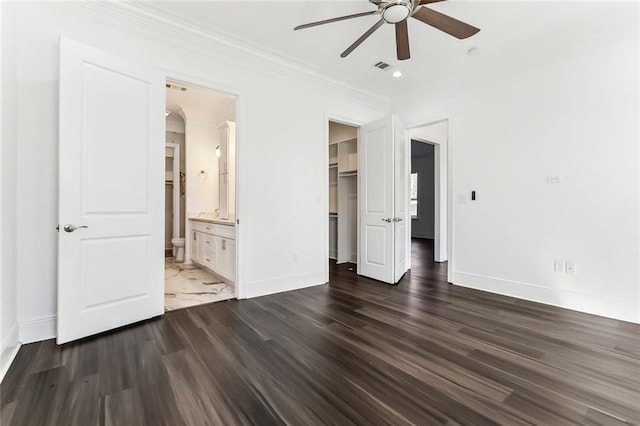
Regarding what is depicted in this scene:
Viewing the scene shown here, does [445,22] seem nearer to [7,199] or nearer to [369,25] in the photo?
[369,25]

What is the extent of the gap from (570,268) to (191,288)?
4342mm

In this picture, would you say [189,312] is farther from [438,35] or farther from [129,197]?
[438,35]

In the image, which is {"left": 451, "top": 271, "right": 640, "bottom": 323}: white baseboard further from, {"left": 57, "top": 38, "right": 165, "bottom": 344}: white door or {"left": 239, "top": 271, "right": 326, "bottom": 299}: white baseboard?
{"left": 57, "top": 38, "right": 165, "bottom": 344}: white door

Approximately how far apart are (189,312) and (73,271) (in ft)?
3.39

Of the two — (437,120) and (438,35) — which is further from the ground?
(438,35)

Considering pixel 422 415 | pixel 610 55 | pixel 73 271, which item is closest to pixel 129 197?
pixel 73 271

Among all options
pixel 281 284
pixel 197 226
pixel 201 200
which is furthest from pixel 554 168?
pixel 201 200

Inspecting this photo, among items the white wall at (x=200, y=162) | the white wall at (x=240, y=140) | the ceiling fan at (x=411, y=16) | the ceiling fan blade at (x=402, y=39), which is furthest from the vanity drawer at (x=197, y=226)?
the ceiling fan blade at (x=402, y=39)

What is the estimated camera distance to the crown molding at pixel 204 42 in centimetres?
255

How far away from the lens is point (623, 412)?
4.84ft

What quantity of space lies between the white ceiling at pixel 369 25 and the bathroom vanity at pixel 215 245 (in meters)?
2.19

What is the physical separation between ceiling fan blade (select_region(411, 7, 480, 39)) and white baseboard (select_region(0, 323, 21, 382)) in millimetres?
3683

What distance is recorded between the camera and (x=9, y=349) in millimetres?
1979

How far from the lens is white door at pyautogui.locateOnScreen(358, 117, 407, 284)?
13.1 ft
